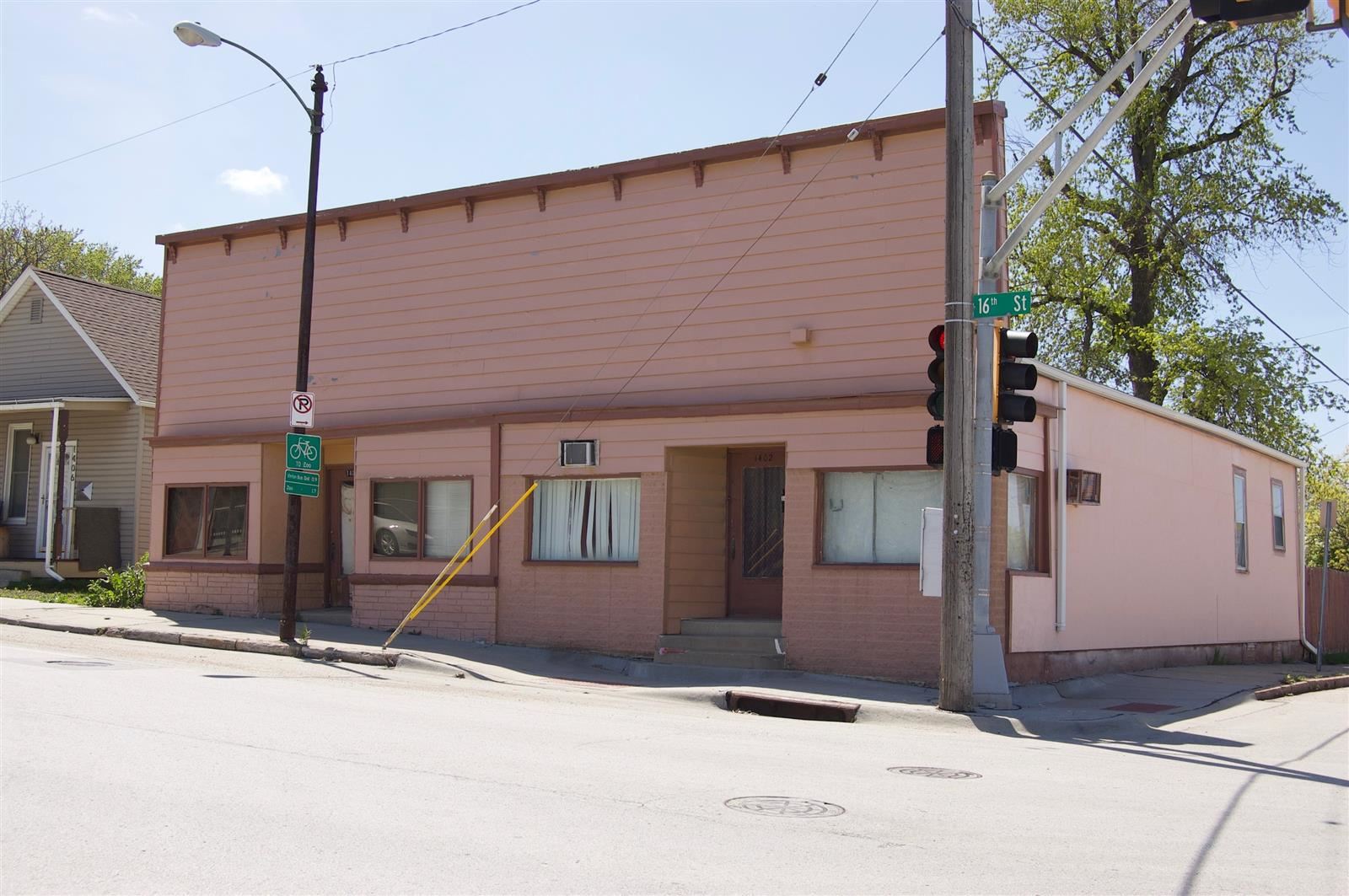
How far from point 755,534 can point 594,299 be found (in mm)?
3919

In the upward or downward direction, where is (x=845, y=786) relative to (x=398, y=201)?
downward

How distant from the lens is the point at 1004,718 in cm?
1257

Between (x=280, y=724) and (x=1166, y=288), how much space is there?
2742 cm

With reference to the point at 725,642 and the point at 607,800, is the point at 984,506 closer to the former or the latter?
the point at 725,642

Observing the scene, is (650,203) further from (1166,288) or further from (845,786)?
(1166,288)

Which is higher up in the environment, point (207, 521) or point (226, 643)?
point (207, 521)

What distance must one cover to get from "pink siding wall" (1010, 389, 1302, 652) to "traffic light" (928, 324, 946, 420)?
10.4 ft

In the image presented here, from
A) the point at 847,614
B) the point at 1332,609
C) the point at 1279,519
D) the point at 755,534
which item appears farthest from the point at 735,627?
the point at 1332,609

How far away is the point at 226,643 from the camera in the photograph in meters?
17.5

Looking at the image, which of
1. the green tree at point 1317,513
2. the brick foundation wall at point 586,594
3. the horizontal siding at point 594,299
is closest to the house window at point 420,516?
the brick foundation wall at point 586,594

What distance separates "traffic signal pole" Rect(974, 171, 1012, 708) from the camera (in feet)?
42.7

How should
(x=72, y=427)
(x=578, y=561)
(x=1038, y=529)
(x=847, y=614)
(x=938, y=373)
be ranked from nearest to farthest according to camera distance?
(x=938, y=373)
(x=847, y=614)
(x=1038, y=529)
(x=578, y=561)
(x=72, y=427)

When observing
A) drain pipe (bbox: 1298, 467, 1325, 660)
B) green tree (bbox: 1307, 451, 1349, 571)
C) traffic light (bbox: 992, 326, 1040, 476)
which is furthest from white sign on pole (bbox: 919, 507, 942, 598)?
green tree (bbox: 1307, 451, 1349, 571)

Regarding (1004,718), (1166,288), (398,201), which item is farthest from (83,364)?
(1166,288)
